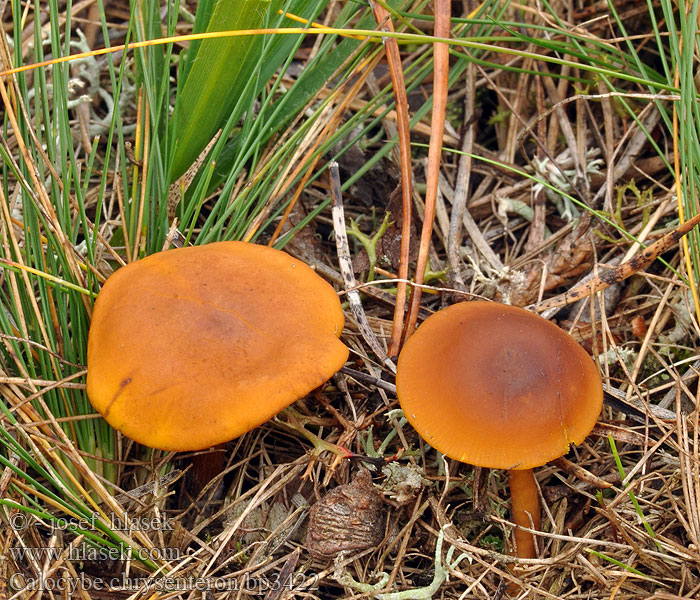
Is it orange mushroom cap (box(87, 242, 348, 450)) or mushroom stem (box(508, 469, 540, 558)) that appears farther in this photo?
mushroom stem (box(508, 469, 540, 558))

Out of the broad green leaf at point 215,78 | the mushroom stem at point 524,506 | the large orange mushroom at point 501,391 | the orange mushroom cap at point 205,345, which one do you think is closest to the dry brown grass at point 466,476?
the mushroom stem at point 524,506

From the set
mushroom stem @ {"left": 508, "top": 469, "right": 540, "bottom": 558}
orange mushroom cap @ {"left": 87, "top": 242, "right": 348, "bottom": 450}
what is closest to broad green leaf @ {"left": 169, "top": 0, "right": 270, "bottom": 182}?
orange mushroom cap @ {"left": 87, "top": 242, "right": 348, "bottom": 450}

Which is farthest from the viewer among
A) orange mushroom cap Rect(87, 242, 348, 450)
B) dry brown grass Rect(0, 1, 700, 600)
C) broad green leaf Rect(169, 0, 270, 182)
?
broad green leaf Rect(169, 0, 270, 182)

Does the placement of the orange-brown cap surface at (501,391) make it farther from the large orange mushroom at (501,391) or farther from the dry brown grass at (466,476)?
the dry brown grass at (466,476)

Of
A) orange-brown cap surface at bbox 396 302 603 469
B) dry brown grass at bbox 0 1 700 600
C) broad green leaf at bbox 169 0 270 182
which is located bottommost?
dry brown grass at bbox 0 1 700 600

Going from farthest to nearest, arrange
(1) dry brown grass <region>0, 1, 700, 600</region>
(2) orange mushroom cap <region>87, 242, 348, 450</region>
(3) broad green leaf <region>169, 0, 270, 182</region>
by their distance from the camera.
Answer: (3) broad green leaf <region>169, 0, 270, 182</region> → (1) dry brown grass <region>0, 1, 700, 600</region> → (2) orange mushroom cap <region>87, 242, 348, 450</region>

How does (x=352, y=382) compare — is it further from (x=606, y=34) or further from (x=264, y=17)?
(x=606, y=34)

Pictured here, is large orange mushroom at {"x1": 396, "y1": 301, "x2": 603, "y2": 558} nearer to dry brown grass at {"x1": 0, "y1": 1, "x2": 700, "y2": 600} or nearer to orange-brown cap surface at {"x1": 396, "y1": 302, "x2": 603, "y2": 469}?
orange-brown cap surface at {"x1": 396, "y1": 302, "x2": 603, "y2": 469}

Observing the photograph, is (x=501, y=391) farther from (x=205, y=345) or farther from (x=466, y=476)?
(x=205, y=345)
